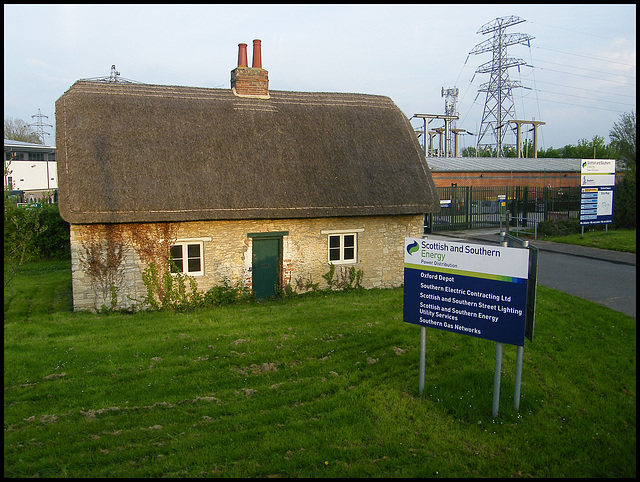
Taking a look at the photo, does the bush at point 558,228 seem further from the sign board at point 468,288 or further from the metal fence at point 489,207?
the sign board at point 468,288

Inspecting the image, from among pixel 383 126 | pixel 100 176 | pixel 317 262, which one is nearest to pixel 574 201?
pixel 383 126

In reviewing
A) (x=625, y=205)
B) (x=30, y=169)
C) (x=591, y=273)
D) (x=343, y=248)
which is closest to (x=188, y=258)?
(x=343, y=248)

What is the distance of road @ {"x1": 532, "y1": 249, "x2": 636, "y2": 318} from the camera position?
13789 millimetres

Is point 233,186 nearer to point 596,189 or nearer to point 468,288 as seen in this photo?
point 468,288

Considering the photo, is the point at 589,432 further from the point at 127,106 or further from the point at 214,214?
the point at 127,106

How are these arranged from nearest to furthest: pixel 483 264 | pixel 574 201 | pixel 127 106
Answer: pixel 483 264, pixel 127 106, pixel 574 201

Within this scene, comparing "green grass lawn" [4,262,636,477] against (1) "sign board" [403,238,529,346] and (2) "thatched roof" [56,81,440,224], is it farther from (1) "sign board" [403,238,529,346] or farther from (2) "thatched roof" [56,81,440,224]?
(2) "thatched roof" [56,81,440,224]

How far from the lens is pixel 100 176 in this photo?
13.3 m

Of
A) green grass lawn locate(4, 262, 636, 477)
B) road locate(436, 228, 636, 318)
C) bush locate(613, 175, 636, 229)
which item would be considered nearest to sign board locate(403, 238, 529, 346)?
green grass lawn locate(4, 262, 636, 477)

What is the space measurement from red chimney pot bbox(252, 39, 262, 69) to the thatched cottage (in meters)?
0.04

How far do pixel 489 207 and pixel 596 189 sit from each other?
28.9ft

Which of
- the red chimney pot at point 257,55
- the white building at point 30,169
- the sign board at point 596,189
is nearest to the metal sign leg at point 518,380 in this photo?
the red chimney pot at point 257,55

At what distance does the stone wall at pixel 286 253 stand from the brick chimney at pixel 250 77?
5031 mm

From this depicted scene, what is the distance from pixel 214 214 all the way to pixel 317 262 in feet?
11.5
